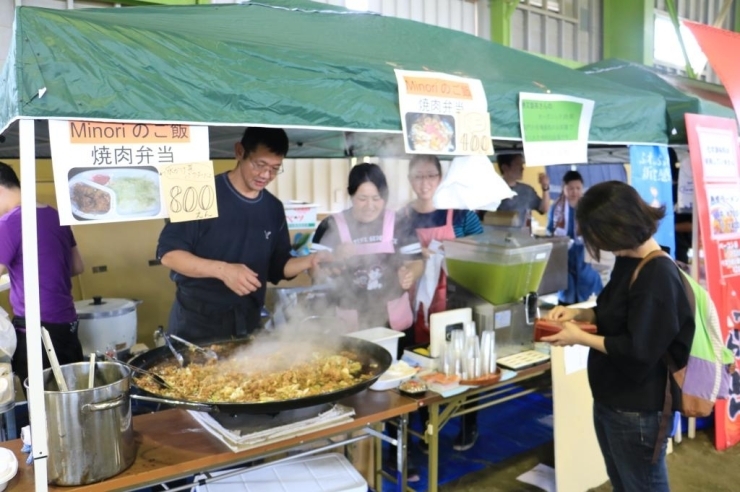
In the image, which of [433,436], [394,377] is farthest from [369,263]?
[433,436]

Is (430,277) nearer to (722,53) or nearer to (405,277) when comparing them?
(405,277)

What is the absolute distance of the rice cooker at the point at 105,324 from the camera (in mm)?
4094

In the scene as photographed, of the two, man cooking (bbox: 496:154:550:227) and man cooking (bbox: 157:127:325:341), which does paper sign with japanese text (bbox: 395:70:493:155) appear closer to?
man cooking (bbox: 157:127:325:341)

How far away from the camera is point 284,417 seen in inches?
83.5

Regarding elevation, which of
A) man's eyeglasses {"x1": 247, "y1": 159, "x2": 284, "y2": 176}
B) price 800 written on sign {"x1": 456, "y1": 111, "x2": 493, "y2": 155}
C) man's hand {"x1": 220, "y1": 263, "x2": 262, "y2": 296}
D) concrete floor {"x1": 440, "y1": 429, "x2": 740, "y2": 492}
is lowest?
concrete floor {"x1": 440, "y1": 429, "x2": 740, "y2": 492}

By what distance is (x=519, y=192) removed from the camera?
Answer: 19.9 feet

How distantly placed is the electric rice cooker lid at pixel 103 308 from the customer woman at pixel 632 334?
3.18 metres

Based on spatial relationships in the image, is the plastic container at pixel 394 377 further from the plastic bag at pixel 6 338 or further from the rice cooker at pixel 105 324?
the rice cooker at pixel 105 324

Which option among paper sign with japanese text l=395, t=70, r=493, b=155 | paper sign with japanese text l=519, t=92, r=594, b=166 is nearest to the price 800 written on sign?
paper sign with japanese text l=395, t=70, r=493, b=155

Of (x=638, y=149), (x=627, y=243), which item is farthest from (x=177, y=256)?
(x=638, y=149)

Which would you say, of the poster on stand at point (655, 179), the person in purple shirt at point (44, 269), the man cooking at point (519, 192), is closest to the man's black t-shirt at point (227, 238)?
the person in purple shirt at point (44, 269)

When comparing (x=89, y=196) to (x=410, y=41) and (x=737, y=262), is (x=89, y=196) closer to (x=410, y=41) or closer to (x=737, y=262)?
(x=410, y=41)

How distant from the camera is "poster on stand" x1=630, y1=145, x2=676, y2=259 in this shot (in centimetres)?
338

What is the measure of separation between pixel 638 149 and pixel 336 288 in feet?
6.53
